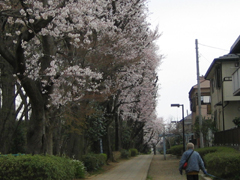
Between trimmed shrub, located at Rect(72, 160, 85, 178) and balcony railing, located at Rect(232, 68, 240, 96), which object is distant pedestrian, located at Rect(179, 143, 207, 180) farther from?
balcony railing, located at Rect(232, 68, 240, 96)

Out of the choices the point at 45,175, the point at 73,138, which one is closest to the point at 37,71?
the point at 45,175

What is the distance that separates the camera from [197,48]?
87.1 ft

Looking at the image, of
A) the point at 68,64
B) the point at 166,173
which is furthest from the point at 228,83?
the point at 68,64

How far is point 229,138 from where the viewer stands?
2131 cm

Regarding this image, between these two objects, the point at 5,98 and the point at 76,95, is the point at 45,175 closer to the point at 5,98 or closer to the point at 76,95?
the point at 76,95

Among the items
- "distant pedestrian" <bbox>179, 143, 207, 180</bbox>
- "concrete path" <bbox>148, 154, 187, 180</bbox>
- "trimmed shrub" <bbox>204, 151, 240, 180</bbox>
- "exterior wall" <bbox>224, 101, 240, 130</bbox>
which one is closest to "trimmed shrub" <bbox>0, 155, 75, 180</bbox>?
"distant pedestrian" <bbox>179, 143, 207, 180</bbox>

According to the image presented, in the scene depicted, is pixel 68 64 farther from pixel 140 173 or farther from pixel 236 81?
pixel 236 81

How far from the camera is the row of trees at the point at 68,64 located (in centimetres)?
1143

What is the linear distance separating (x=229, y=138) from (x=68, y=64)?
35.7 feet

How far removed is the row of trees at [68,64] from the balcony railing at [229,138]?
6882 millimetres

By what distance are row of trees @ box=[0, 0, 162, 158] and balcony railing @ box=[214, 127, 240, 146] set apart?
6882 mm

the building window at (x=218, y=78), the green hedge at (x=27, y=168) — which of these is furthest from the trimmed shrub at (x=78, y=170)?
the building window at (x=218, y=78)

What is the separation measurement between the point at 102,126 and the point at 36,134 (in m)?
14.7

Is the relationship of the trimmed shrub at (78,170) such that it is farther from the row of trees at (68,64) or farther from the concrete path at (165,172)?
the concrete path at (165,172)
